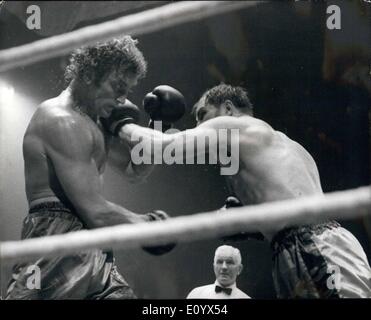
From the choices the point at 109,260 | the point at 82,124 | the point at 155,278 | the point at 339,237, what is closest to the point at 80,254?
the point at 109,260

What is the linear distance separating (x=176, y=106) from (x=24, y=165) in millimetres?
514

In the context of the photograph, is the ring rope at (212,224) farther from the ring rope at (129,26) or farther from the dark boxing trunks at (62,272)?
the dark boxing trunks at (62,272)

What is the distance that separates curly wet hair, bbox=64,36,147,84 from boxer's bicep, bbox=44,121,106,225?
0.63 feet

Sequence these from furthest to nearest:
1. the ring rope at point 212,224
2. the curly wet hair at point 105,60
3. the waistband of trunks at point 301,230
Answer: the curly wet hair at point 105,60 < the waistband of trunks at point 301,230 < the ring rope at point 212,224

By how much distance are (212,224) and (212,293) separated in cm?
93

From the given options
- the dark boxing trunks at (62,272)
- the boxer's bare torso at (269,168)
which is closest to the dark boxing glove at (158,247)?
the dark boxing trunks at (62,272)

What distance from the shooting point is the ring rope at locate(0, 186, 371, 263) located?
84 centimetres

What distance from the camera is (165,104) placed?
1968 mm

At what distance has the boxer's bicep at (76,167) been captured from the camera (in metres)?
1.91

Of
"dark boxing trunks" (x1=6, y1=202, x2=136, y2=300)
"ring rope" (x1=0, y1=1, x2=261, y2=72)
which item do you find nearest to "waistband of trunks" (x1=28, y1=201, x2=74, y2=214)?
"dark boxing trunks" (x1=6, y1=202, x2=136, y2=300)

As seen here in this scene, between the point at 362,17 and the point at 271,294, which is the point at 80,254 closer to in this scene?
the point at 271,294

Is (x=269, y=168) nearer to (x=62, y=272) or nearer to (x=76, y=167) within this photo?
(x=76, y=167)

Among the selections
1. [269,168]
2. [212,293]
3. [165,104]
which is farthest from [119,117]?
[212,293]

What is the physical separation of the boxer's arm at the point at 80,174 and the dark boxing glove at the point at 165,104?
226 mm
